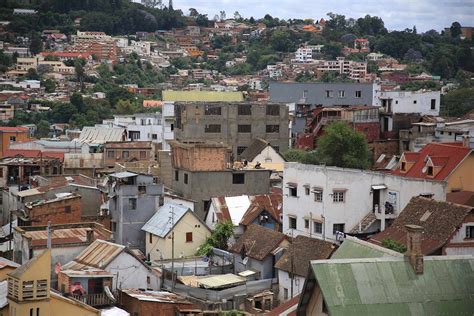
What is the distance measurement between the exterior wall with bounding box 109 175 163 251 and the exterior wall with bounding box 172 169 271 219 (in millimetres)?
3022

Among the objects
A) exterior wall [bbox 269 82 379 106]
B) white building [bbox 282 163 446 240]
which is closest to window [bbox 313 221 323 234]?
white building [bbox 282 163 446 240]

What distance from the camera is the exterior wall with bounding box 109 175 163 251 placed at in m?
33.9

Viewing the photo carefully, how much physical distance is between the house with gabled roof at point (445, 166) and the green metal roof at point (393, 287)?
11581 millimetres

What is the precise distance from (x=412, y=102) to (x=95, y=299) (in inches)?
1090

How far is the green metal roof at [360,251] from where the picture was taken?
20344 millimetres

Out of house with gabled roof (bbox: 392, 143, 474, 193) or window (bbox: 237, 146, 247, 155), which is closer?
house with gabled roof (bbox: 392, 143, 474, 193)

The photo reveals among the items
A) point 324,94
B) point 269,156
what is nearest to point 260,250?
point 269,156

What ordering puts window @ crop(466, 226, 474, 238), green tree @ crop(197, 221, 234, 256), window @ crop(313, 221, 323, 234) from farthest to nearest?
1. green tree @ crop(197, 221, 234, 256)
2. window @ crop(313, 221, 323, 234)
3. window @ crop(466, 226, 474, 238)

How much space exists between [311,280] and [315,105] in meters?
42.7

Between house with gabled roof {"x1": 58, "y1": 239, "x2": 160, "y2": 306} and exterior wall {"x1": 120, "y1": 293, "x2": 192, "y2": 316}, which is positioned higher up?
house with gabled roof {"x1": 58, "y1": 239, "x2": 160, "y2": 306}

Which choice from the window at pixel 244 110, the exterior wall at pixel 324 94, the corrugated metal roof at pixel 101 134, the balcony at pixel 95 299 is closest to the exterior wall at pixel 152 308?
the balcony at pixel 95 299

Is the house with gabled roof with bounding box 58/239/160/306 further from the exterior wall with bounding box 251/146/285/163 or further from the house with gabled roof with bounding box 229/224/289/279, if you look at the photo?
the exterior wall with bounding box 251/146/285/163

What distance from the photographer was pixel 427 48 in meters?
150

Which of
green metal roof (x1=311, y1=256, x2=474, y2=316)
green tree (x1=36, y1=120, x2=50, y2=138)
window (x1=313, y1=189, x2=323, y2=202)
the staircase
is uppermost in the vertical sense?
green metal roof (x1=311, y1=256, x2=474, y2=316)
